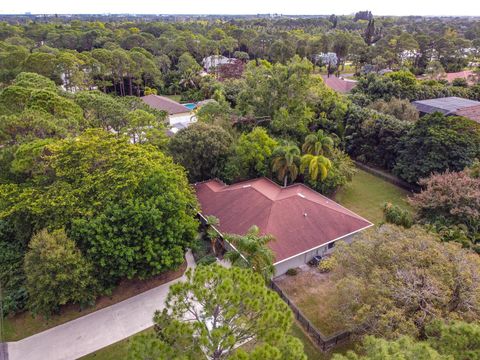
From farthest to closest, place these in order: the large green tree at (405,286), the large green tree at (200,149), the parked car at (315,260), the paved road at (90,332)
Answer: the large green tree at (200,149)
the parked car at (315,260)
the paved road at (90,332)
the large green tree at (405,286)

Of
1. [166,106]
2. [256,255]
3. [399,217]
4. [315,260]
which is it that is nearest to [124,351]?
[256,255]

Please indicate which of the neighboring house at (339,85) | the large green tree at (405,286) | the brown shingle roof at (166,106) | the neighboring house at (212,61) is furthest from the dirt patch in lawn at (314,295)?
the neighboring house at (212,61)

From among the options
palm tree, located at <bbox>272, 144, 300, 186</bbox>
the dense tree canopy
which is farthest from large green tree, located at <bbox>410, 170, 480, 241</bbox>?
palm tree, located at <bbox>272, 144, 300, 186</bbox>

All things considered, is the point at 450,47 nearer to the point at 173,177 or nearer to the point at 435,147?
the point at 435,147

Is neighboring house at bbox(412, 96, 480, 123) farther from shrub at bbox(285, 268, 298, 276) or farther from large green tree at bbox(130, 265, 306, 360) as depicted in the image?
large green tree at bbox(130, 265, 306, 360)

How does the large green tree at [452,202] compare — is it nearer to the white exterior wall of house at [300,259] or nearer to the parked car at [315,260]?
the white exterior wall of house at [300,259]
